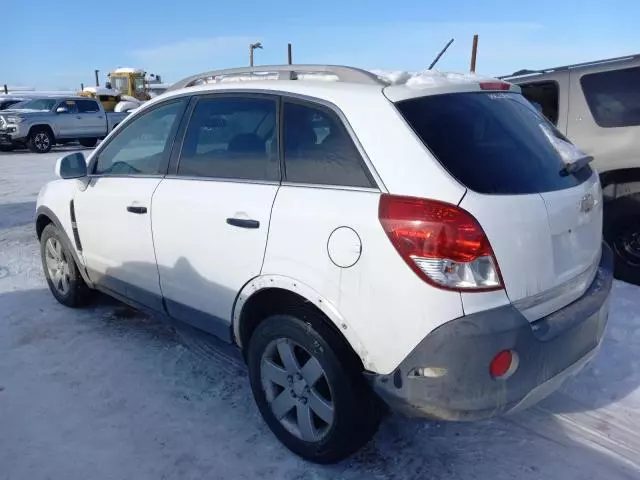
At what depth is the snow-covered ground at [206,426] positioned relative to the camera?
250 centimetres

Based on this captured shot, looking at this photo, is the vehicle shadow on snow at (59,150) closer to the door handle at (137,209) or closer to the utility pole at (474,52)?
the utility pole at (474,52)

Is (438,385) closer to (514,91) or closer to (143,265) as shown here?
(514,91)

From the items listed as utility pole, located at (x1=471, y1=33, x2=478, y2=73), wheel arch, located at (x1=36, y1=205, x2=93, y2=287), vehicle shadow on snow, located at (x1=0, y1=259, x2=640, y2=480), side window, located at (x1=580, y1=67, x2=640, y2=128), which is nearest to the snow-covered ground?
vehicle shadow on snow, located at (x1=0, y1=259, x2=640, y2=480)

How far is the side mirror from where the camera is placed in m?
3.67

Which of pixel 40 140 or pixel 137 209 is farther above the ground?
pixel 137 209

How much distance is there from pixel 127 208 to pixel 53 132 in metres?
16.3

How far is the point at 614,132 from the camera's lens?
4691 millimetres

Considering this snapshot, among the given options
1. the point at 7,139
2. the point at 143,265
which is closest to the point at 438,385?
the point at 143,265

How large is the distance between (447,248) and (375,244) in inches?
10.4

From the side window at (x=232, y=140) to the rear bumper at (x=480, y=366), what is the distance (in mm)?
1065

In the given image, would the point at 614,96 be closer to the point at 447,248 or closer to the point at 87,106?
the point at 447,248

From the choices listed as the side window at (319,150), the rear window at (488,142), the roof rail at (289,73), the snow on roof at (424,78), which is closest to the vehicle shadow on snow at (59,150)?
the roof rail at (289,73)

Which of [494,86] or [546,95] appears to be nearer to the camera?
[494,86]

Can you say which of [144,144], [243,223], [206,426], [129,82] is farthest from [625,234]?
[129,82]
